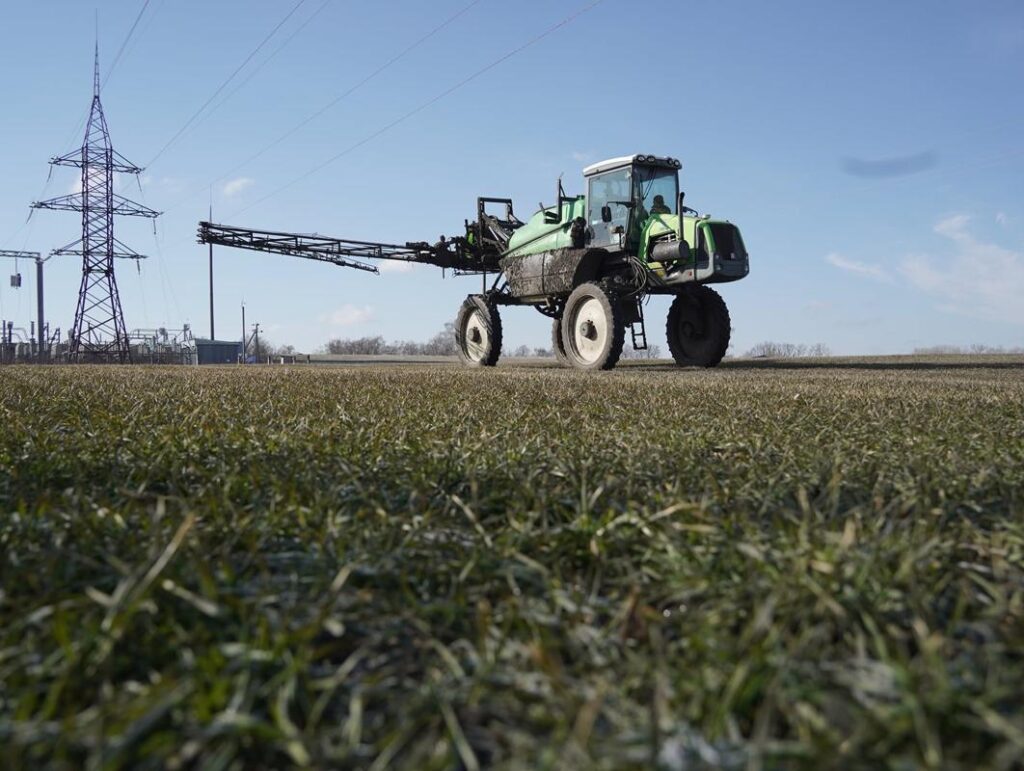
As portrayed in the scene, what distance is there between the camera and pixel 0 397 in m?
4.48

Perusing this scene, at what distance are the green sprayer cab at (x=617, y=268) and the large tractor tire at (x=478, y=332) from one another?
0.03 m

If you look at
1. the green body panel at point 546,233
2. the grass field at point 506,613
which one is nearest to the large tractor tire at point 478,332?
the green body panel at point 546,233

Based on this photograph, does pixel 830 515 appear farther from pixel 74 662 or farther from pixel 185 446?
pixel 185 446

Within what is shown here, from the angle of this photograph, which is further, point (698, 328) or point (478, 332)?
point (478, 332)

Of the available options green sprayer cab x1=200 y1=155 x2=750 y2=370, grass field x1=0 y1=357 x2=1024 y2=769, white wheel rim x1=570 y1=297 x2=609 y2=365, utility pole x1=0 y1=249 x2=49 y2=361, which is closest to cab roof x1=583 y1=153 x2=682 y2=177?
green sprayer cab x1=200 y1=155 x2=750 y2=370

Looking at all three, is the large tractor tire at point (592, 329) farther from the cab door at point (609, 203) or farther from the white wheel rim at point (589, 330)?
the cab door at point (609, 203)

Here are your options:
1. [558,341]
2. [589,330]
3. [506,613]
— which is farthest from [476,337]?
[506,613]

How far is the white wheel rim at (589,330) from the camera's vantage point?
38.6ft

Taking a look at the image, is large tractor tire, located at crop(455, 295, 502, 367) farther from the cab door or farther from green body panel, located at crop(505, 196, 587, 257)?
the cab door

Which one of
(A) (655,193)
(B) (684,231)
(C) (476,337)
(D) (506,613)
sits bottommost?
(D) (506,613)

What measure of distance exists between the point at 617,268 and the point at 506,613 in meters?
11.9

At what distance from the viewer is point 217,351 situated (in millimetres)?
57656

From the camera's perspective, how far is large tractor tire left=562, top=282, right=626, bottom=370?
36.9ft

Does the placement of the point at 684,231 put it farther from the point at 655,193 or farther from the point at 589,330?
the point at 589,330
